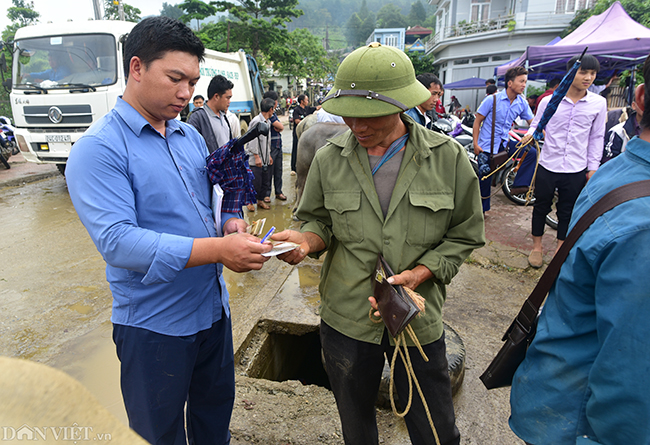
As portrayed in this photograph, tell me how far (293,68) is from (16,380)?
3041cm

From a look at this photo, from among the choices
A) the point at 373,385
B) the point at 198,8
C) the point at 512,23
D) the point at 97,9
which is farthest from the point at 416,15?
the point at 373,385

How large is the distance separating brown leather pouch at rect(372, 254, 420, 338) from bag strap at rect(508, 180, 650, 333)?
15.3 inches

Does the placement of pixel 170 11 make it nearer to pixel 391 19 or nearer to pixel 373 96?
pixel 391 19

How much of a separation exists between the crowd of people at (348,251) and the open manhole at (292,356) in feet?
2.47

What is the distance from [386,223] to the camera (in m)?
1.47

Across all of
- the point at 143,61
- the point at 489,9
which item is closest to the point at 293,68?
the point at 489,9

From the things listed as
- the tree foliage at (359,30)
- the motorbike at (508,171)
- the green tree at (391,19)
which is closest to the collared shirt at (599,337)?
the motorbike at (508,171)

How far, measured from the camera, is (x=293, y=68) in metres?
28.6

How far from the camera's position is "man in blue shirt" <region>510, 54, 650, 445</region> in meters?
0.87

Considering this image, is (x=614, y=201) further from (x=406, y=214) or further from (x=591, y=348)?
(x=406, y=214)

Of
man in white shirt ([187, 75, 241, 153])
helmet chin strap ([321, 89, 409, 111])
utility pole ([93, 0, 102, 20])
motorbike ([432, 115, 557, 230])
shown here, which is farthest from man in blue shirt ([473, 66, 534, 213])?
utility pole ([93, 0, 102, 20])

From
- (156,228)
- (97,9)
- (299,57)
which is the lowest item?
(156,228)

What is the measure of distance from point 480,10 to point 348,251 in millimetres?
31786

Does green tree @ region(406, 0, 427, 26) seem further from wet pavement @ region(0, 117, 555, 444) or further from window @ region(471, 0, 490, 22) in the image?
wet pavement @ region(0, 117, 555, 444)
